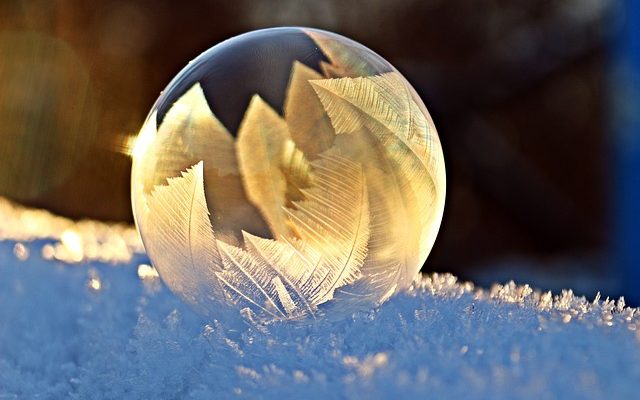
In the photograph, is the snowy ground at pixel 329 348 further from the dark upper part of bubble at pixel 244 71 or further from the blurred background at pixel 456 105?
the blurred background at pixel 456 105

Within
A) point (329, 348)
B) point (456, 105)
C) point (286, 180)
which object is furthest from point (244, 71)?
point (456, 105)

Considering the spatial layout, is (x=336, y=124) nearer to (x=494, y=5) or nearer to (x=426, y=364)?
(x=426, y=364)

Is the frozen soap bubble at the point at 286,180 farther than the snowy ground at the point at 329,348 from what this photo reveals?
Yes

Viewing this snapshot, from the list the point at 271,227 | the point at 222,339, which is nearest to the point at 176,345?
the point at 222,339

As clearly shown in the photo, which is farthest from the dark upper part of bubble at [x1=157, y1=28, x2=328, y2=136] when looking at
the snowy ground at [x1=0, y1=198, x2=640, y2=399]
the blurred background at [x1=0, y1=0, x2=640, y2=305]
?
the blurred background at [x1=0, y1=0, x2=640, y2=305]

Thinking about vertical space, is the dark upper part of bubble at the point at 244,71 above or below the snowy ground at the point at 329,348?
above

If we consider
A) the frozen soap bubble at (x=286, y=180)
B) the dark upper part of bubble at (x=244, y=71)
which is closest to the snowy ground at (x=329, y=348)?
the frozen soap bubble at (x=286, y=180)

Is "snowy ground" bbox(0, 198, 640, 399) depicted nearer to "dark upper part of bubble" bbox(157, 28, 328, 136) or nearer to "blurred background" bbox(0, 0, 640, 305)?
"dark upper part of bubble" bbox(157, 28, 328, 136)
